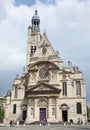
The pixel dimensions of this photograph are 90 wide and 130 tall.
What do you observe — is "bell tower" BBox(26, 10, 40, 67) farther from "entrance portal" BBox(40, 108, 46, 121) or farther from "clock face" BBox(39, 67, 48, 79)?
"entrance portal" BBox(40, 108, 46, 121)

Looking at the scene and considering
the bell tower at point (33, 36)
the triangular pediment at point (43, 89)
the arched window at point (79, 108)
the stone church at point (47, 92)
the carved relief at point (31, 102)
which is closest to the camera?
the arched window at point (79, 108)

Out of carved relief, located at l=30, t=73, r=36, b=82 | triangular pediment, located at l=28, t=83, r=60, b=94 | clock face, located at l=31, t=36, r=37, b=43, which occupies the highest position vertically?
clock face, located at l=31, t=36, r=37, b=43

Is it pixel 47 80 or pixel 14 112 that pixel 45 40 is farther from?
pixel 14 112

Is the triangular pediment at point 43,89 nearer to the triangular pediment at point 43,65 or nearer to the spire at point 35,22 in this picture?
the triangular pediment at point 43,65

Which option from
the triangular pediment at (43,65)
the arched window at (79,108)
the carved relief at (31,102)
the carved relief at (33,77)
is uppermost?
the triangular pediment at (43,65)

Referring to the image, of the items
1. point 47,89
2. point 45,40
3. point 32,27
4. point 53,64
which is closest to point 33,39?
point 32,27

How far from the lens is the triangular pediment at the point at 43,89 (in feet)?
139

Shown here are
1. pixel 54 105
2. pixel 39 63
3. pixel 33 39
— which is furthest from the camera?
pixel 33 39

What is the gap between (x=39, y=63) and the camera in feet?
149

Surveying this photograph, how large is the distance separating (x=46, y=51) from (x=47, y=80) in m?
5.66

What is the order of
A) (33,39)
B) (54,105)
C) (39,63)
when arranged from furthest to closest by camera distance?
(33,39) → (39,63) → (54,105)

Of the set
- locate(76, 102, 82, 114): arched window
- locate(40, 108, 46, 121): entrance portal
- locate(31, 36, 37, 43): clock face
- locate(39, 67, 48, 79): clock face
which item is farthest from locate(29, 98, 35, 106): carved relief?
locate(31, 36, 37, 43): clock face

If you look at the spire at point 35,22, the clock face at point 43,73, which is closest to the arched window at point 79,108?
the clock face at point 43,73

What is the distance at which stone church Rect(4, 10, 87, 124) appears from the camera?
42.2 m
